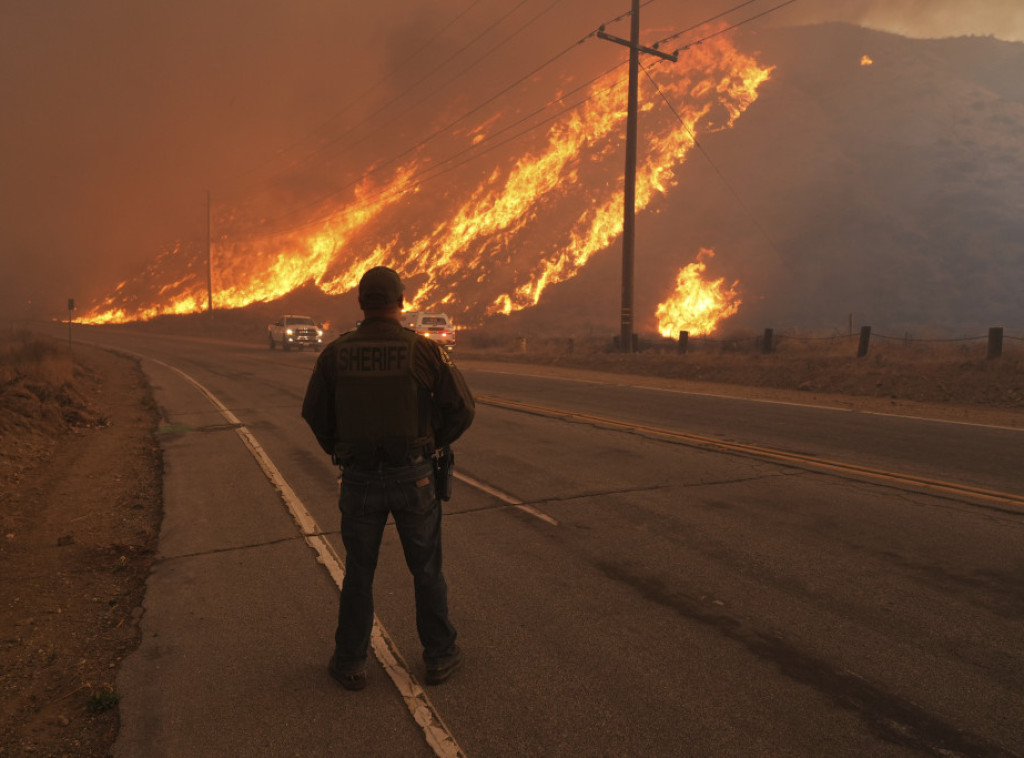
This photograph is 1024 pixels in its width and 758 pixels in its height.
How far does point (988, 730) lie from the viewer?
300 centimetres

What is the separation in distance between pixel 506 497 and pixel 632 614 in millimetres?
2907

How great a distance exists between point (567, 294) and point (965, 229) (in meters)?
32.1

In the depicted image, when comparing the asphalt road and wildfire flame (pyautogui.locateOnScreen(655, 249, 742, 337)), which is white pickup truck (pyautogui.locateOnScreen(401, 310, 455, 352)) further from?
the asphalt road

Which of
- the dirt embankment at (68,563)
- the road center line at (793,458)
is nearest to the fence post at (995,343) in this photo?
the road center line at (793,458)

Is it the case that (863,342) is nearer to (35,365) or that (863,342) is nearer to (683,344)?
(683,344)

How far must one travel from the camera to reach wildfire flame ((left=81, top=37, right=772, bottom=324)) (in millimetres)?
68000

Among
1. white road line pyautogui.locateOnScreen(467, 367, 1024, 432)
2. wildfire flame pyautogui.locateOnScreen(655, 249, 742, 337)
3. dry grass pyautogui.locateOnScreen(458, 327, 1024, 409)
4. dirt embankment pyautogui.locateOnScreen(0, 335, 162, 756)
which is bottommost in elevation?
dirt embankment pyautogui.locateOnScreen(0, 335, 162, 756)

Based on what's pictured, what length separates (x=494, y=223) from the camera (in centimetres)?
7519

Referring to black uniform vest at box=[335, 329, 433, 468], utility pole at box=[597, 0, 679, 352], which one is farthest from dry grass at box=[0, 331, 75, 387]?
utility pole at box=[597, 0, 679, 352]

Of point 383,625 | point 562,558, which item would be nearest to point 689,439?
point 562,558

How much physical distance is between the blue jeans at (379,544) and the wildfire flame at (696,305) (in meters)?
46.9

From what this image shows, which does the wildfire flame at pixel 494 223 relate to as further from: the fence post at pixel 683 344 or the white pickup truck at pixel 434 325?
the fence post at pixel 683 344

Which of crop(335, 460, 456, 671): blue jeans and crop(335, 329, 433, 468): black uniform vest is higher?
crop(335, 329, 433, 468): black uniform vest

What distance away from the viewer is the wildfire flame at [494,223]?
68.0 meters
